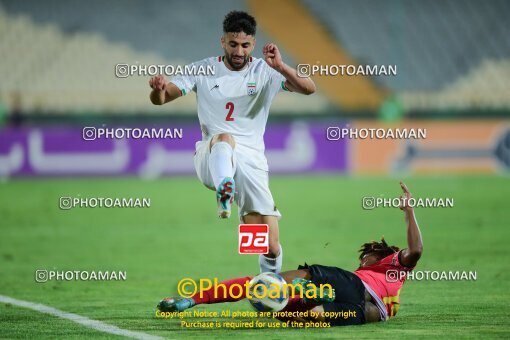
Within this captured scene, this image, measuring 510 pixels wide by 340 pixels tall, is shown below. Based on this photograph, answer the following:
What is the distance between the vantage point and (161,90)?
6719 mm

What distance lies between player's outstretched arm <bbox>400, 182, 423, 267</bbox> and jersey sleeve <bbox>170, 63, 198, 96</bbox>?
162 cm

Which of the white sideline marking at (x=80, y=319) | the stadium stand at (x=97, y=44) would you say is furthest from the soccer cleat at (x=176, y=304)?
the stadium stand at (x=97, y=44)

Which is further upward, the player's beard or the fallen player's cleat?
the player's beard

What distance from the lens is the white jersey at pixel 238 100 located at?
704 cm

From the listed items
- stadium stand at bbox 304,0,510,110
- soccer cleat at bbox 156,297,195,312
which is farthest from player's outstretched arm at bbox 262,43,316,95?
stadium stand at bbox 304,0,510,110

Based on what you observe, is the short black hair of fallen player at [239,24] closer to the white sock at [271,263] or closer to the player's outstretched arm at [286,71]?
the player's outstretched arm at [286,71]

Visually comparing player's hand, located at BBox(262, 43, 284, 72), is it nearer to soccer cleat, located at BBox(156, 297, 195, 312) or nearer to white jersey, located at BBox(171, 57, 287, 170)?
white jersey, located at BBox(171, 57, 287, 170)

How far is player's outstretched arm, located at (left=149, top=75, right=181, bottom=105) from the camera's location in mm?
6672

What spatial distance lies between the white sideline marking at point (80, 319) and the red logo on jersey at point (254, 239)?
3.15 ft

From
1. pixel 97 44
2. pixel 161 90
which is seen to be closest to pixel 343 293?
pixel 161 90

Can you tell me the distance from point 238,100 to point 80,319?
184 centimetres

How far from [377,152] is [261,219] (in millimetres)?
15370

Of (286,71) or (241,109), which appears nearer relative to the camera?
(286,71)

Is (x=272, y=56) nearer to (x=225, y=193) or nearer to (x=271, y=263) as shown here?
(x=225, y=193)
